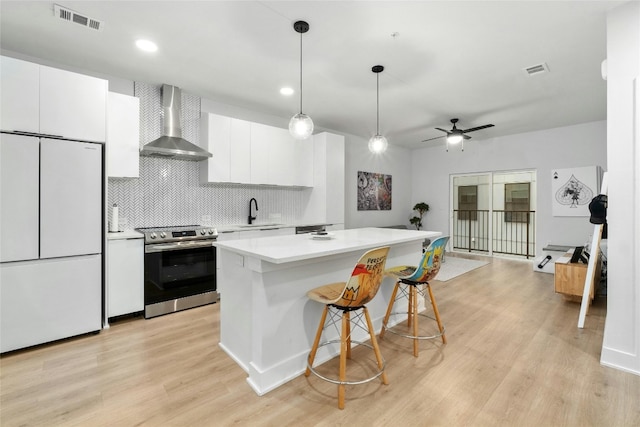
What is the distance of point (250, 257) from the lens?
2010mm

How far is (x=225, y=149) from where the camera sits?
408 centimetres

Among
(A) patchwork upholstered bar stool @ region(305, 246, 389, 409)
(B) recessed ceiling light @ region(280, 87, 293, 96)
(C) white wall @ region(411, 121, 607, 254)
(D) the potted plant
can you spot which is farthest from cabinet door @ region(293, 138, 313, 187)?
(C) white wall @ region(411, 121, 607, 254)

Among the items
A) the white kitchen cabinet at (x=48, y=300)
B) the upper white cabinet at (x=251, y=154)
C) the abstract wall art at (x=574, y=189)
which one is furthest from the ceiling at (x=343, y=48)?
the white kitchen cabinet at (x=48, y=300)

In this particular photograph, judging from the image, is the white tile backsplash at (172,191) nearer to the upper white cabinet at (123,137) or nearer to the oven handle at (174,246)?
the upper white cabinet at (123,137)

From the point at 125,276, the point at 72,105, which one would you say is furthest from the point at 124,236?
the point at 72,105

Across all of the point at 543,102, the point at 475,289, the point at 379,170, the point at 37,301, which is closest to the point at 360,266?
the point at 37,301

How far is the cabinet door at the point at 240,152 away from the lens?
4.14 m

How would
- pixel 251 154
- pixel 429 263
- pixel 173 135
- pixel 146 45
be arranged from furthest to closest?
pixel 251 154 → pixel 173 135 → pixel 146 45 → pixel 429 263

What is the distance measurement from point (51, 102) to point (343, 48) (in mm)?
2644

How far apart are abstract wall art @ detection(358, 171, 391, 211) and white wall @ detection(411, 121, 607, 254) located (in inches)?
54.0

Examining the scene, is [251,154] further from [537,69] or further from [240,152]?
[537,69]

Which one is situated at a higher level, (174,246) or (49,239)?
(49,239)

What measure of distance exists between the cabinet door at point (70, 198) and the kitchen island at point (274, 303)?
1405mm

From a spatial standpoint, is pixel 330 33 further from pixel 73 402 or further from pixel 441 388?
pixel 73 402
